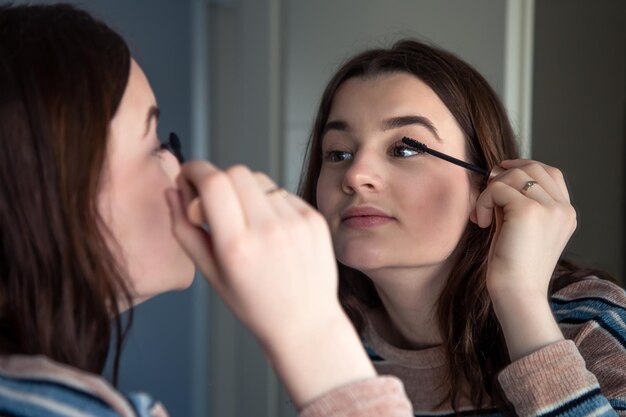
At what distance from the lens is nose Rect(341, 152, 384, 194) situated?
0.90m

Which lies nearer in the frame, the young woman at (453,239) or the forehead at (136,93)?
the forehead at (136,93)

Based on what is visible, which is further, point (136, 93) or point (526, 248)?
point (526, 248)

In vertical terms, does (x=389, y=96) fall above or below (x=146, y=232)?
above

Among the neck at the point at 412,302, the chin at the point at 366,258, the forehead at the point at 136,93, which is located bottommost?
the neck at the point at 412,302

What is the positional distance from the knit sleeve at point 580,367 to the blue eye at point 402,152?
332mm

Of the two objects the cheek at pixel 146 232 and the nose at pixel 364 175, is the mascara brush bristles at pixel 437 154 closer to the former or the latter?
the nose at pixel 364 175

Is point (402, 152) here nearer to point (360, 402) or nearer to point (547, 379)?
point (547, 379)

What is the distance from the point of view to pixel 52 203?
0.54 meters

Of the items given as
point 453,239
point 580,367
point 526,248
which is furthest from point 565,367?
point 453,239

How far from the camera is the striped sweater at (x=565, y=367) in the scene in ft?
2.32

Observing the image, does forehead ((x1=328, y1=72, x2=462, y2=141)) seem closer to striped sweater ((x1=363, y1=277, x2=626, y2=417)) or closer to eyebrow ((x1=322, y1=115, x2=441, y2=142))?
eyebrow ((x1=322, y1=115, x2=441, y2=142))

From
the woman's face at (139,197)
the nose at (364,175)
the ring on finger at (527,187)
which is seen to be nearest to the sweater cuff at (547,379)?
the ring on finger at (527,187)

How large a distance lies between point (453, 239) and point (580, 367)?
0.27 m

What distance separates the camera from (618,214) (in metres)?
1.83
